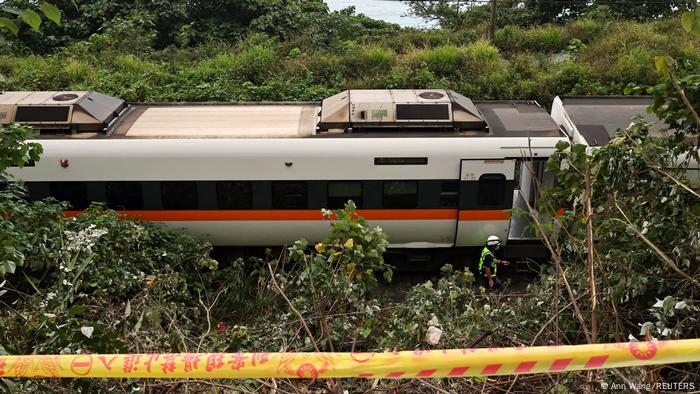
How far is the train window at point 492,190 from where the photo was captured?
10148mm

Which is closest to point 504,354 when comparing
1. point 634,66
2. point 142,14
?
point 634,66

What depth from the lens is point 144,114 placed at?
37.0 feet

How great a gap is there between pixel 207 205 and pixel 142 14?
40.3ft

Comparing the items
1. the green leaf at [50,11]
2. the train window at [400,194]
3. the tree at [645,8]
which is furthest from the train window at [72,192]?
the tree at [645,8]

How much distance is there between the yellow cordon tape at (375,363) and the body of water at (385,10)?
72.5 feet

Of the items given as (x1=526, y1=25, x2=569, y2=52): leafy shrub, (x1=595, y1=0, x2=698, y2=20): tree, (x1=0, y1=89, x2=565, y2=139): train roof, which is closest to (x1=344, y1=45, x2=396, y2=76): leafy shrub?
(x1=526, y1=25, x2=569, y2=52): leafy shrub

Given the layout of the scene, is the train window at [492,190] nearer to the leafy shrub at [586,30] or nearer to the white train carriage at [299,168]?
the white train carriage at [299,168]

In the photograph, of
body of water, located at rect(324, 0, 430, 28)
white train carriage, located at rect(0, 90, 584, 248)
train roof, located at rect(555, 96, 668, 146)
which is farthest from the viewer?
body of water, located at rect(324, 0, 430, 28)

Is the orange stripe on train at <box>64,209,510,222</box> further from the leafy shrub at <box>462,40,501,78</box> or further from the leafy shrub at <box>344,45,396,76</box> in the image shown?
the leafy shrub at <box>344,45,396,76</box>

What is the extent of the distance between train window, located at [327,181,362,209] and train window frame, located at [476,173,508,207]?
1.78 m

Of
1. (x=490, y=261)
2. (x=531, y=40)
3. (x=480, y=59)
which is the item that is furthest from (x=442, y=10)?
(x=490, y=261)

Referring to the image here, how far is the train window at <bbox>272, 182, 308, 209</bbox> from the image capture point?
403 inches

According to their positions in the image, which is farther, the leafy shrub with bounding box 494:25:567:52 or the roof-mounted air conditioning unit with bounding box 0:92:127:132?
the leafy shrub with bounding box 494:25:567:52

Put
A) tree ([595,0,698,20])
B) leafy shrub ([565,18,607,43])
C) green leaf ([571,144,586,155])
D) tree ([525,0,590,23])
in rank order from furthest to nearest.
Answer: tree ([525,0,590,23]) < tree ([595,0,698,20]) < leafy shrub ([565,18,607,43]) < green leaf ([571,144,586,155])
